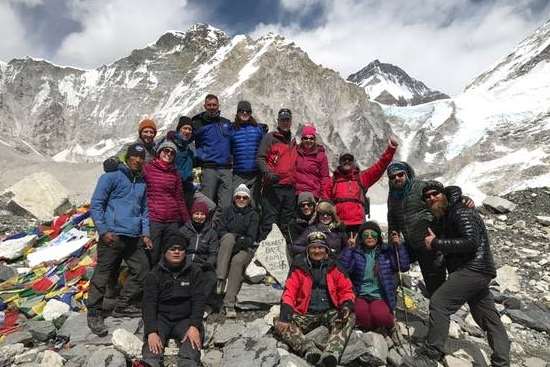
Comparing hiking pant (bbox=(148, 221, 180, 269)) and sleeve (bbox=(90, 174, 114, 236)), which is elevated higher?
sleeve (bbox=(90, 174, 114, 236))

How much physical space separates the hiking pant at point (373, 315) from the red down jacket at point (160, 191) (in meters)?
2.90

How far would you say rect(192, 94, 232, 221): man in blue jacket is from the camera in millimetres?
7312

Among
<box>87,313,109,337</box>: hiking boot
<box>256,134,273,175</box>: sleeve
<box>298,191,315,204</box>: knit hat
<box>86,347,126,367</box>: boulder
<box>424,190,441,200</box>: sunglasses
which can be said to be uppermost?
<box>256,134,273,175</box>: sleeve

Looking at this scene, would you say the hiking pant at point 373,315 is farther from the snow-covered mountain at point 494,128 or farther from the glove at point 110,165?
the snow-covered mountain at point 494,128

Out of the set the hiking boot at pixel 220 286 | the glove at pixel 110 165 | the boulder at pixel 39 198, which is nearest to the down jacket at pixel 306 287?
the hiking boot at pixel 220 286

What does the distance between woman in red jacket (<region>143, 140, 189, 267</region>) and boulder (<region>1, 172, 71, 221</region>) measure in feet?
37.3

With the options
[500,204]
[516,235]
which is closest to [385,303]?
[516,235]

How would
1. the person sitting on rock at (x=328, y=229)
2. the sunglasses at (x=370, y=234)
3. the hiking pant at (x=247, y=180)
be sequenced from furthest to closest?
the hiking pant at (x=247, y=180)
the person sitting on rock at (x=328, y=229)
the sunglasses at (x=370, y=234)

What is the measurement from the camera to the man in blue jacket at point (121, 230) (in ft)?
18.6

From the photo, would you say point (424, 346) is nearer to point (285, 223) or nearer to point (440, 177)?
point (285, 223)

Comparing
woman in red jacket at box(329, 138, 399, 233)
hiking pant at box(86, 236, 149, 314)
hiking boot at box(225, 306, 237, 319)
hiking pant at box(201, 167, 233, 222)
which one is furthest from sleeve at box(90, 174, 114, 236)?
woman in red jacket at box(329, 138, 399, 233)

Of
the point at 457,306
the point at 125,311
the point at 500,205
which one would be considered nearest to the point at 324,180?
the point at 457,306

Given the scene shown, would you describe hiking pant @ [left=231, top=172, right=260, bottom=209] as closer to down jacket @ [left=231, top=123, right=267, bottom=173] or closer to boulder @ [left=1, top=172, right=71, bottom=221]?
down jacket @ [left=231, top=123, right=267, bottom=173]

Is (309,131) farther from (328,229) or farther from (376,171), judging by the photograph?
(328,229)
